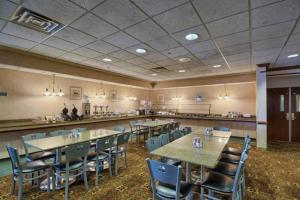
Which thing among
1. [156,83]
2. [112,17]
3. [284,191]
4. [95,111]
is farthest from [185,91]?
[112,17]

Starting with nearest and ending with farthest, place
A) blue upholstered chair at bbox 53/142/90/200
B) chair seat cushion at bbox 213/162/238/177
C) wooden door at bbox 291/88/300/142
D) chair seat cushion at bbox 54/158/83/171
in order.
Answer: chair seat cushion at bbox 213/162/238/177 → blue upholstered chair at bbox 53/142/90/200 → chair seat cushion at bbox 54/158/83/171 → wooden door at bbox 291/88/300/142

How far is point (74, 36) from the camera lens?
114 inches

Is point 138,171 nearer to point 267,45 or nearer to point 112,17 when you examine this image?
point 112,17

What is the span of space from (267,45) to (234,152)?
2.46 metres

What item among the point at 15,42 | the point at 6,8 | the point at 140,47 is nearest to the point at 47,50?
the point at 15,42

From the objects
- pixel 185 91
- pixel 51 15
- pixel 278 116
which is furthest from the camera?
pixel 185 91

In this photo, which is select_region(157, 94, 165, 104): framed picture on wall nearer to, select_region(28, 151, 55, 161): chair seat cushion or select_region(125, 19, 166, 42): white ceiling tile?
select_region(125, 19, 166, 42): white ceiling tile

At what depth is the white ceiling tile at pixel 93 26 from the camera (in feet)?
7.53

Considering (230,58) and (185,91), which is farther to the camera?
(185,91)

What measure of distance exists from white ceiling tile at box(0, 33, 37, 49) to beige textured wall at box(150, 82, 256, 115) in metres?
6.78

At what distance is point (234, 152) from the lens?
3234 mm

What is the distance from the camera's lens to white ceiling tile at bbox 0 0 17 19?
1.96 m

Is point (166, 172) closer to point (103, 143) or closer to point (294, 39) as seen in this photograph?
point (103, 143)

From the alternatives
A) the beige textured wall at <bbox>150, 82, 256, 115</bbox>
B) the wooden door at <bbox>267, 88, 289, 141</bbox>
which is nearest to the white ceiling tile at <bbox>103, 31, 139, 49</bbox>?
the beige textured wall at <bbox>150, 82, 256, 115</bbox>
